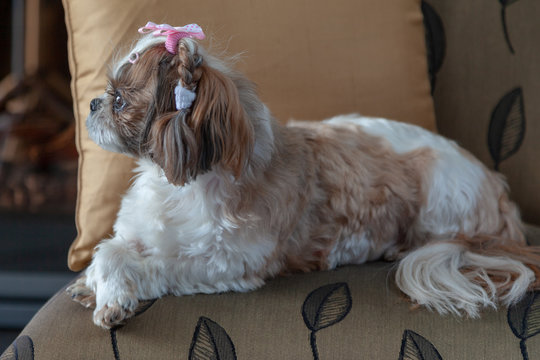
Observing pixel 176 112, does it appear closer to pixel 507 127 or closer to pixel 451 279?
pixel 451 279

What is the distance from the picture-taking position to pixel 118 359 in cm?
104

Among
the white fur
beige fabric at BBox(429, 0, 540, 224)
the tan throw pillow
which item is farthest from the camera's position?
beige fabric at BBox(429, 0, 540, 224)

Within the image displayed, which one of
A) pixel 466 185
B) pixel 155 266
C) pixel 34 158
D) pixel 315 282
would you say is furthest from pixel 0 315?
pixel 466 185

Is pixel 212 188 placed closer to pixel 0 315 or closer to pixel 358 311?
pixel 358 311

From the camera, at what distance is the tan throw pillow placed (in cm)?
141

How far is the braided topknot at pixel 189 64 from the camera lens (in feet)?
3.45

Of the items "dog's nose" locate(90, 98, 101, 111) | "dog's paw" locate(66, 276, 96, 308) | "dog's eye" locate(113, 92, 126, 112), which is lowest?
"dog's paw" locate(66, 276, 96, 308)

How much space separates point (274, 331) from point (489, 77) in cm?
107

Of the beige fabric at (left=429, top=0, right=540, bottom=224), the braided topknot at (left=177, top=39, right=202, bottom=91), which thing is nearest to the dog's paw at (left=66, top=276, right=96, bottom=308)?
the braided topknot at (left=177, top=39, right=202, bottom=91)

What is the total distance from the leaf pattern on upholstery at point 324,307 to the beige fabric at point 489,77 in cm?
77

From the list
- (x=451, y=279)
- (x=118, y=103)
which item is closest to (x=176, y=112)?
(x=118, y=103)

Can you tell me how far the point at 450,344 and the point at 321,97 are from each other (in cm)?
73

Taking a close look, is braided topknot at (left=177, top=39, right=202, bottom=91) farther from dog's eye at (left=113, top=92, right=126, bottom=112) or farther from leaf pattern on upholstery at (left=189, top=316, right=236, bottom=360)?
leaf pattern on upholstery at (left=189, top=316, right=236, bottom=360)

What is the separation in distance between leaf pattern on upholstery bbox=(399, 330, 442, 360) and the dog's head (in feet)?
1.44
